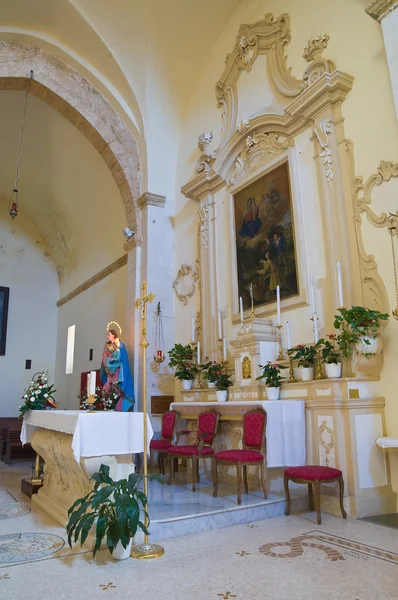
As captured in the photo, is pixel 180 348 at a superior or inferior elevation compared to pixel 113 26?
inferior

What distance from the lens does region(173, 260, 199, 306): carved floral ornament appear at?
28.1ft

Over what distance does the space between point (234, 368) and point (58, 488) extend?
3.01m

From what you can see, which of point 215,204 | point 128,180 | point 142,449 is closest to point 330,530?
point 142,449

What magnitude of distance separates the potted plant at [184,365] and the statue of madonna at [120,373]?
847mm

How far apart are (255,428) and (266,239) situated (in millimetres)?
2897

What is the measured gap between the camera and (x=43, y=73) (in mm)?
9203

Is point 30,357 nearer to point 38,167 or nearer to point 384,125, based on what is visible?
point 38,167

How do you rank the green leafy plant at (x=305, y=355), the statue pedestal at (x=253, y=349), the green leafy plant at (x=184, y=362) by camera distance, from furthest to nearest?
1. the green leafy plant at (x=184, y=362)
2. the statue pedestal at (x=253, y=349)
3. the green leafy plant at (x=305, y=355)

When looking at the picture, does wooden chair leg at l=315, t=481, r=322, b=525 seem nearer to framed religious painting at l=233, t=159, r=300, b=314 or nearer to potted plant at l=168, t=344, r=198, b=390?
framed religious painting at l=233, t=159, r=300, b=314

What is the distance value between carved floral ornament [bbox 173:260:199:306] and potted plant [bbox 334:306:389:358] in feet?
13.2

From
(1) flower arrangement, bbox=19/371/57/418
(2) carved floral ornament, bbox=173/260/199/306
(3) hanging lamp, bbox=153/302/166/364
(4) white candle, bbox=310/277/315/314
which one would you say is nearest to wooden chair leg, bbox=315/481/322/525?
(4) white candle, bbox=310/277/315/314

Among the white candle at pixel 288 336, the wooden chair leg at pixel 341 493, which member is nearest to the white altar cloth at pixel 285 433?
the wooden chair leg at pixel 341 493

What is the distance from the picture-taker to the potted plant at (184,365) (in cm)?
768

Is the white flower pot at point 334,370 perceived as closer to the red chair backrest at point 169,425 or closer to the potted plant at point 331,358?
the potted plant at point 331,358
